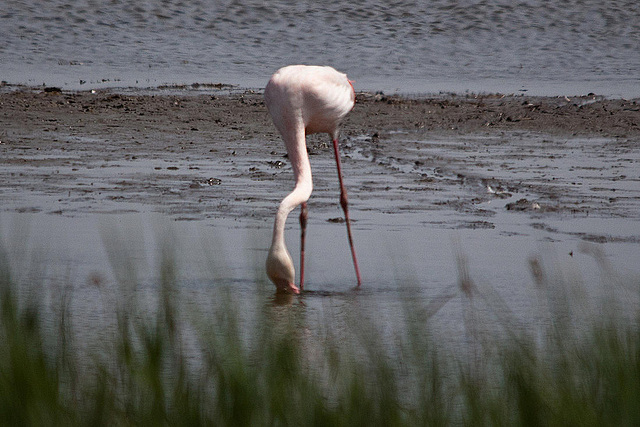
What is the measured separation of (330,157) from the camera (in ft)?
35.4

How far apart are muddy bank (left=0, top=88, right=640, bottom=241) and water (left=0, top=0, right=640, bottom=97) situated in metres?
2.73

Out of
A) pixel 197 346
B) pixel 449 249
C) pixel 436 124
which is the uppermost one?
pixel 197 346

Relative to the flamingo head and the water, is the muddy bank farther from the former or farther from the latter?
the water

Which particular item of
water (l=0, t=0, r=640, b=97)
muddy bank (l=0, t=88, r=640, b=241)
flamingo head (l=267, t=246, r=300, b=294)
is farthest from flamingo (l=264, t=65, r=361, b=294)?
water (l=0, t=0, r=640, b=97)

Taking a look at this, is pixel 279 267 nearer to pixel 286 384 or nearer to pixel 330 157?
pixel 286 384

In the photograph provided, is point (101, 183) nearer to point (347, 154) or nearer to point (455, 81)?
point (347, 154)

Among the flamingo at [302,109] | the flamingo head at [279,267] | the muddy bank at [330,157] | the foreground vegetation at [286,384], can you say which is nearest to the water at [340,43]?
the muddy bank at [330,157]

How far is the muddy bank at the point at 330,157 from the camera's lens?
26.6 feet

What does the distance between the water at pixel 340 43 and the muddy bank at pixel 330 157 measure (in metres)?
2.73

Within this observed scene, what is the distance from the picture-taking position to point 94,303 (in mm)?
5168

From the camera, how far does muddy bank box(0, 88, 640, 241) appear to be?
320 inches

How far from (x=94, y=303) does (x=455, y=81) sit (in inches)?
570

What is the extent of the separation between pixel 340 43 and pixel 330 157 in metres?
11.9

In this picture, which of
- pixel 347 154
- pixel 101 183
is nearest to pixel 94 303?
pixel 101 183
